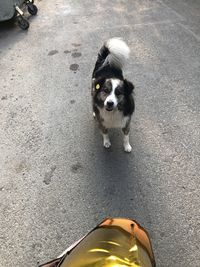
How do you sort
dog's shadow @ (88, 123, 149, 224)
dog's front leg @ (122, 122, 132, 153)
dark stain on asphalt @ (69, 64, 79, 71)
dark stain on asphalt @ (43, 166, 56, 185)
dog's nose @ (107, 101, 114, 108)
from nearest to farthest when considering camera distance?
dog's shadow @ (88, 123, 149, 224) < dog's nose @ (107, 101, 114, 108) < dark stain on asphalt @ (43, 166, 56, 185) < dog's front leg @ (122, 122, 132, 153) < dark stain on asphalt @ (69, 64, 79, 71)

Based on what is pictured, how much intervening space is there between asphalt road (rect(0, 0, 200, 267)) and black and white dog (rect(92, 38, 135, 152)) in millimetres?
266

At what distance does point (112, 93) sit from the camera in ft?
9.78

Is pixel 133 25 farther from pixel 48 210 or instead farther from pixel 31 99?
pixel 48 210

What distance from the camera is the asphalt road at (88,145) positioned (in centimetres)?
270

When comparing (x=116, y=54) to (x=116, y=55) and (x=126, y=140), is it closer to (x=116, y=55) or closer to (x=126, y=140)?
(x=116, y=55)

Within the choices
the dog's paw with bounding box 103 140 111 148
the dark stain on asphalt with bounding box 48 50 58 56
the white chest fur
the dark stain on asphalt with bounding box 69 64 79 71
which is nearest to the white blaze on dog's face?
the white chest fur

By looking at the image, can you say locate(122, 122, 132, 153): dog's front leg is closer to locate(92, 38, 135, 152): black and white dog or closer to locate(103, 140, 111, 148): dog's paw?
locate(92, 38, 135, 152): black and white dog

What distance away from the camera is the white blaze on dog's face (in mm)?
2953

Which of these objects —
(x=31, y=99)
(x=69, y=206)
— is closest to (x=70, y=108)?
(x=31, y=99)

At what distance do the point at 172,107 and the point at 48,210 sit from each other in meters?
1.72

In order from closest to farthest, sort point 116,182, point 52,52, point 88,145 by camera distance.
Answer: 1. point 116,182
2. point 88,145
3. point 52,52

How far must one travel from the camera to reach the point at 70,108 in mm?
3912

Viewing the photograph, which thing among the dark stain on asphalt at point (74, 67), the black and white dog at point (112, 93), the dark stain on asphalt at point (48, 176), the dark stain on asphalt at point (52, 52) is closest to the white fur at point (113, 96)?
the black and white dog at point (112, 93)

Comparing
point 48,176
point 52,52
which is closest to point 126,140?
point 48,176
